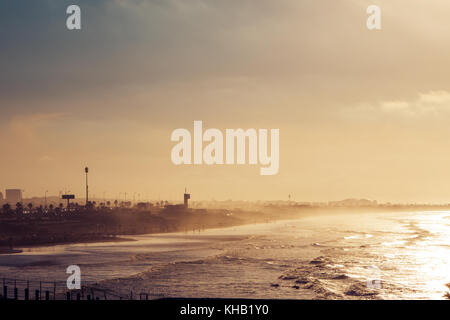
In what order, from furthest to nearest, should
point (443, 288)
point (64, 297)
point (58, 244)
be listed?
point (58, 244), point (443, 288), point (64, 297)

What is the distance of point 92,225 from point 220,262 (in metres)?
105
